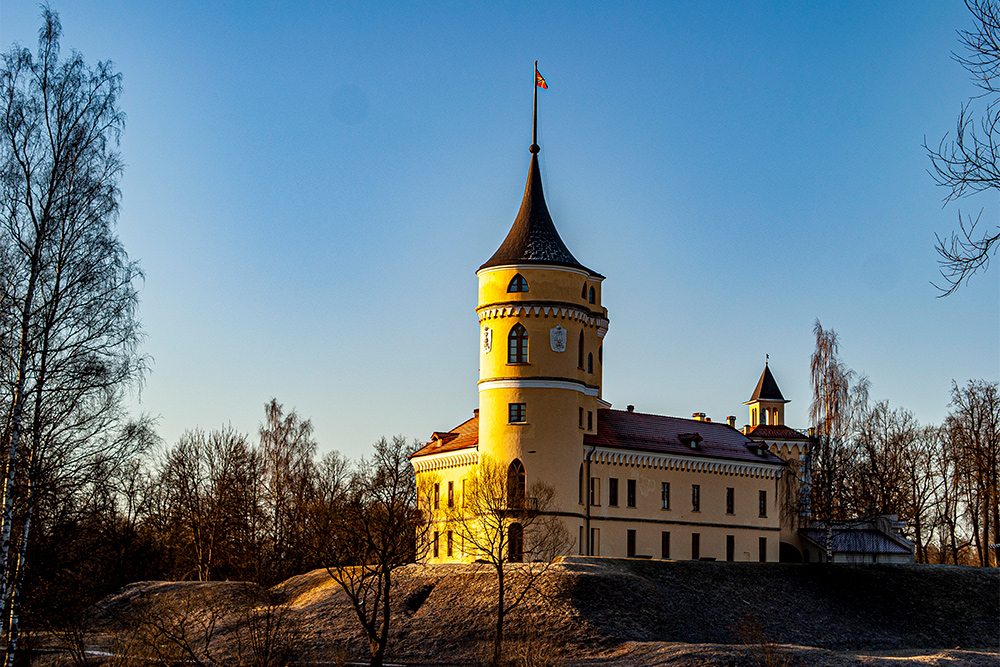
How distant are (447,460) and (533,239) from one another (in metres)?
12.9

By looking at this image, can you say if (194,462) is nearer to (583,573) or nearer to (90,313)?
(583,573)

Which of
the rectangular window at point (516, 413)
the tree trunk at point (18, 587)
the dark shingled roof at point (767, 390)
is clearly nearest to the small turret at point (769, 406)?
the dark shingled roof at point (767, 390)

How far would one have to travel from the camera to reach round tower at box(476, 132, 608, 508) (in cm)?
5131

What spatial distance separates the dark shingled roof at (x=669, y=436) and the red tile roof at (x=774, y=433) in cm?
254

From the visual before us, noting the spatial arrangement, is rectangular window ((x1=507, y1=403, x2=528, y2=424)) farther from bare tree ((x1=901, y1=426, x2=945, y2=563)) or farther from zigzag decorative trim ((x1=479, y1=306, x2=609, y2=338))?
bare tree ((x1=901, y1=426, x2=945, y2=563))

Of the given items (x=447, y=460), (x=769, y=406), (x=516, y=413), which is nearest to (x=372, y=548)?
(x=516, y=413)

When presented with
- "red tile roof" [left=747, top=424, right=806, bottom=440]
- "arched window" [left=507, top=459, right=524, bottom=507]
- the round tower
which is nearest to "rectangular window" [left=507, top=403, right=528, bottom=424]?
the round tower

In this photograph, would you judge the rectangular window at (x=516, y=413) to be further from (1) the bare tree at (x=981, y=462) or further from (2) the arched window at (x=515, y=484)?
(1) the bare tree at (x=981, y=462)

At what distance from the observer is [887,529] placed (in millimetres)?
64062

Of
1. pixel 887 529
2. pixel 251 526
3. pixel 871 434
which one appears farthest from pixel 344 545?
pixel 871 434

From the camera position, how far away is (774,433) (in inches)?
2675

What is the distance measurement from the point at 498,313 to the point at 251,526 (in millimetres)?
21661

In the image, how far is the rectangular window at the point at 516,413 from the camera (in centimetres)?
5144

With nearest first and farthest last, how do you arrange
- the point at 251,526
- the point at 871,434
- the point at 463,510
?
the point at 463,510
the point at 251,526
the point at 871,434
